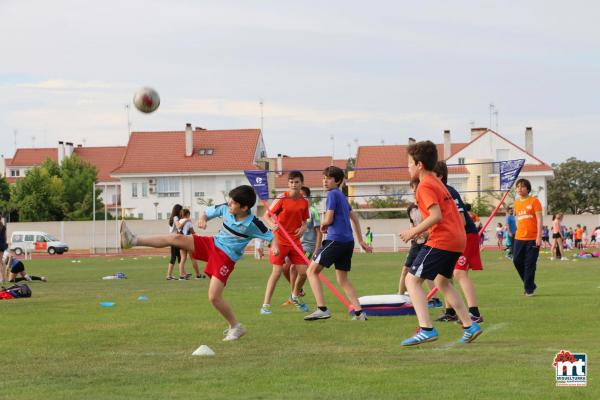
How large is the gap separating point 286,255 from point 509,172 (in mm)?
4001

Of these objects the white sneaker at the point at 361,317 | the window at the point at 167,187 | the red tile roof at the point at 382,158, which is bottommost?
the white sneaker at the point at 361,317

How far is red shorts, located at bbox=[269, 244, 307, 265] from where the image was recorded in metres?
14.8

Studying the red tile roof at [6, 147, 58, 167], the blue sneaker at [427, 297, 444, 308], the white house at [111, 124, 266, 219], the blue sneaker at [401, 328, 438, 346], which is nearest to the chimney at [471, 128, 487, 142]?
the white house at [111, 124, 266, 219]

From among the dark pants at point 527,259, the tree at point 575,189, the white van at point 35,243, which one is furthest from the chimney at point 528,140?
the dark pants at point 527,259

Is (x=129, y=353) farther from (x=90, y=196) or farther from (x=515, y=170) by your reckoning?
(x=90, y=196)

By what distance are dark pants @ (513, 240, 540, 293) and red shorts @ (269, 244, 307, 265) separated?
4710 mm

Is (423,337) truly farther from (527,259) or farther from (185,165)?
(185,165)

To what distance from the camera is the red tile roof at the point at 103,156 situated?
130000 mm

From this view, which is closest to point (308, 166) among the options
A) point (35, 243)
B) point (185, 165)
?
point (185, 165)

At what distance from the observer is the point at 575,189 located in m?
110

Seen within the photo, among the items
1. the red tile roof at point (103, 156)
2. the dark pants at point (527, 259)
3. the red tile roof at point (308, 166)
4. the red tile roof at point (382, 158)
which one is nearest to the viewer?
the dark pants at point (527, 259)

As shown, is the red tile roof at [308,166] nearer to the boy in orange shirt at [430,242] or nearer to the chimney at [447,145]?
the chimney at [447,145]

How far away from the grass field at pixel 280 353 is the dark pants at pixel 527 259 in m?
0.36

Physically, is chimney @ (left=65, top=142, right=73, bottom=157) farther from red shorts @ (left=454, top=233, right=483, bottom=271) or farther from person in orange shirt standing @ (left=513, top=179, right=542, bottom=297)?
red shorts @ (left=454, top=233, right=483, bottom=271)
